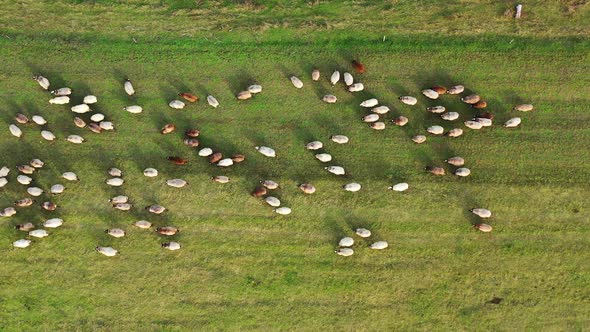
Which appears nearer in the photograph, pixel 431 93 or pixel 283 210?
pixel 283 210

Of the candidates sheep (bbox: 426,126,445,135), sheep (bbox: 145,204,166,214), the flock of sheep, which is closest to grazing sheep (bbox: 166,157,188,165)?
the flock of sheep

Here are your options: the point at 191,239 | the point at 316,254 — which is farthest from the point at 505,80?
the point at 191,239

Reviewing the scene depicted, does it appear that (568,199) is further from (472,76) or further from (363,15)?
(363,15)

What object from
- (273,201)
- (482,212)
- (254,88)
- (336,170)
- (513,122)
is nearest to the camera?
(482,212)

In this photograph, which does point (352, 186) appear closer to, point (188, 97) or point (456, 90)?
point (456, 90)

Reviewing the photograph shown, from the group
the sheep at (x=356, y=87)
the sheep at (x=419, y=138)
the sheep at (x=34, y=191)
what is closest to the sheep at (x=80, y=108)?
the sheep at (x=34, y=191)

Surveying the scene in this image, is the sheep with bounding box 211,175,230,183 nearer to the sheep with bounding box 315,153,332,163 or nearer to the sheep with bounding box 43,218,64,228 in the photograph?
the sheep with bounding box 315,153,332,163

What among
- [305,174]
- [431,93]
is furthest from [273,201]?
[431,93]
